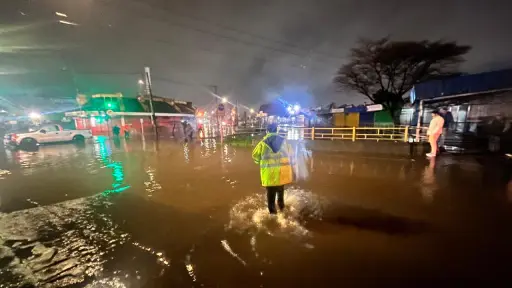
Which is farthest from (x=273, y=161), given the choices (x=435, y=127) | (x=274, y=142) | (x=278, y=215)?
(x=435, y=127)

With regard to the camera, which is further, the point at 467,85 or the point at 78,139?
the point at 78,139

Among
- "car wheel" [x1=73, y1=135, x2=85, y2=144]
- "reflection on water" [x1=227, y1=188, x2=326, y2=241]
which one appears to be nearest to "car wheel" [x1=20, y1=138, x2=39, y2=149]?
"car wheel" [x1=73, y1=135, x2=85, y2=144]

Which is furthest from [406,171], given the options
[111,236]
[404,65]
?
[404,65]

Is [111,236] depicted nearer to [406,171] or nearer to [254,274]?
[254,274]

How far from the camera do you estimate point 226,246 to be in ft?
10.2

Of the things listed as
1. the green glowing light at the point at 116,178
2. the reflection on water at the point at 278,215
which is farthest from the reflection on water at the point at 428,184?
the green glowing light at the point at 116,178

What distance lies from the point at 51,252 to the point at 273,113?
58022 mm

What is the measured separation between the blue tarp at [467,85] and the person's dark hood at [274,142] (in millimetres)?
12064

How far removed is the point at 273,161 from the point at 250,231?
1239mm

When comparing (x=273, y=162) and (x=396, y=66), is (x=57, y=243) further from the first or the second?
(x=396, y=66)

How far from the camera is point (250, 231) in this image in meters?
3.50

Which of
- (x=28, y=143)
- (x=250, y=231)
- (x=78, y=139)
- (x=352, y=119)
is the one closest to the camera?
(x=250, y=231)

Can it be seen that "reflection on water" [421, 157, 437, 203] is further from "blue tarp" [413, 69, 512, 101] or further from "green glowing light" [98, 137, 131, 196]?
"green glowing light" [98, 137, 131, 196]

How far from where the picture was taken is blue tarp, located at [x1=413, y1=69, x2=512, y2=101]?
32.2ft
